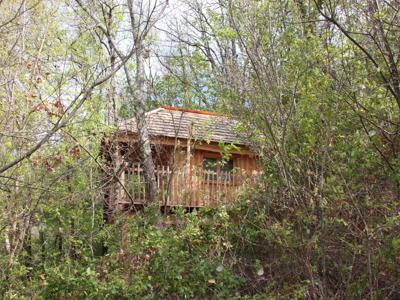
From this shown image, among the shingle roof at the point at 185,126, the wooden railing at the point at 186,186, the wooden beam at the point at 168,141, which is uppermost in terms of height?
the shingle roof at the point at 185,126

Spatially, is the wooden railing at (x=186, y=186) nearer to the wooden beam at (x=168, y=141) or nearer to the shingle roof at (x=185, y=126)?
the wooden beam at (x=168, y=141)

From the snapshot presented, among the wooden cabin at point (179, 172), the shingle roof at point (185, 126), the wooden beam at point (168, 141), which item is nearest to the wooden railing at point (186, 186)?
the wooden cabin at point (179, 172)

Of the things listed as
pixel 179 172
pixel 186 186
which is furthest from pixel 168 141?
pixel 186 186

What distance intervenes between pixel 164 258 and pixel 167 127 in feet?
21.1

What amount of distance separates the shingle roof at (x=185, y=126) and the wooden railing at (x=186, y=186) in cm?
95

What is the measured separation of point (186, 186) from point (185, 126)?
330 cm

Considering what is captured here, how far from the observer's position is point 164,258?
8852mm

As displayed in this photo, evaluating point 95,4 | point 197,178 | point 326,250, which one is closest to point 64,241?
point 197,178

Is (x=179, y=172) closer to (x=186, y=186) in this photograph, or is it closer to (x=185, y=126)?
(x=186, y=186)

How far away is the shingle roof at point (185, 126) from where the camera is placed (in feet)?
36.2

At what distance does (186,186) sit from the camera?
11.9m

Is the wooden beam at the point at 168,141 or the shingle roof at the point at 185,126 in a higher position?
the shingle roof at the point at 185,126

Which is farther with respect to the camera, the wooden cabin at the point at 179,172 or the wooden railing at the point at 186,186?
the wooden railing at the point at 186,186

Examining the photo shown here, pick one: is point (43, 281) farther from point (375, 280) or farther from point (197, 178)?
point (375, 280)
